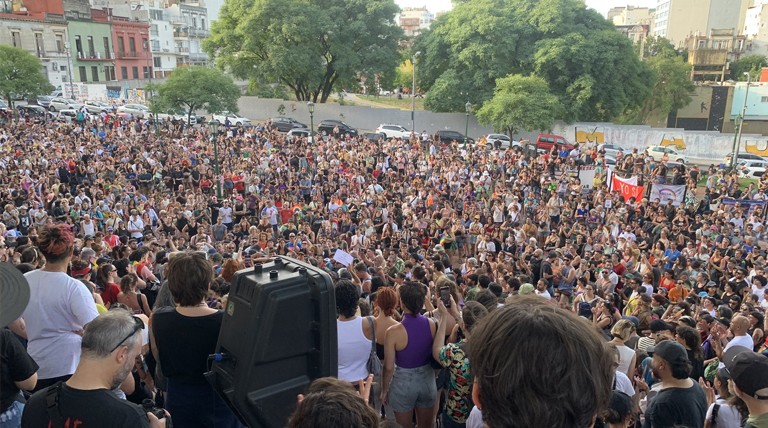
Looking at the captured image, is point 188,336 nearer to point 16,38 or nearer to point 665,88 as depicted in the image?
point 665,88

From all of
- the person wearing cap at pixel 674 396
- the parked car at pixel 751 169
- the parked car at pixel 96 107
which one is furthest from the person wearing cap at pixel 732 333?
the parked car at pixel 96 107

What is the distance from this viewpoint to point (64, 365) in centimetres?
362

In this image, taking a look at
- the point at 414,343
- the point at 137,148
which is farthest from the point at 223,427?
the point at 137,148

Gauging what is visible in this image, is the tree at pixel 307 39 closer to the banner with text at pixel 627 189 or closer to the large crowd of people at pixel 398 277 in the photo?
the large crowd of people at pixel 398 277

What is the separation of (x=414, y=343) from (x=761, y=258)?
30.2ft

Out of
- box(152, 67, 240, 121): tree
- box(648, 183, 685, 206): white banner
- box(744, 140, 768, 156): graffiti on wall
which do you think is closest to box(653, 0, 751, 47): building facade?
box(744, 140, 768, 156): graffiti on wall

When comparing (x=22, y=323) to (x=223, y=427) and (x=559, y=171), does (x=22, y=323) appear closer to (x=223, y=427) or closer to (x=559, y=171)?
(x=223, y=427)

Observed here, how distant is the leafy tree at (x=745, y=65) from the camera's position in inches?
2329

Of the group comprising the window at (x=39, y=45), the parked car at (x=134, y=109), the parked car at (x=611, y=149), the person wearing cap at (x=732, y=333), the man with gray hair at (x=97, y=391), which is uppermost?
the window at (x=39, y=45)

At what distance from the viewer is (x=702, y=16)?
237ft

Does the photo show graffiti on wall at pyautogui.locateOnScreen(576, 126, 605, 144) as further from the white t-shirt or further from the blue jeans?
the blue jeans

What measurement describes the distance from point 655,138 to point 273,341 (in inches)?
1424

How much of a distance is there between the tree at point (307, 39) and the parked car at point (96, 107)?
338 inches

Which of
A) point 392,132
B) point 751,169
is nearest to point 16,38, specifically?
point 392,132
